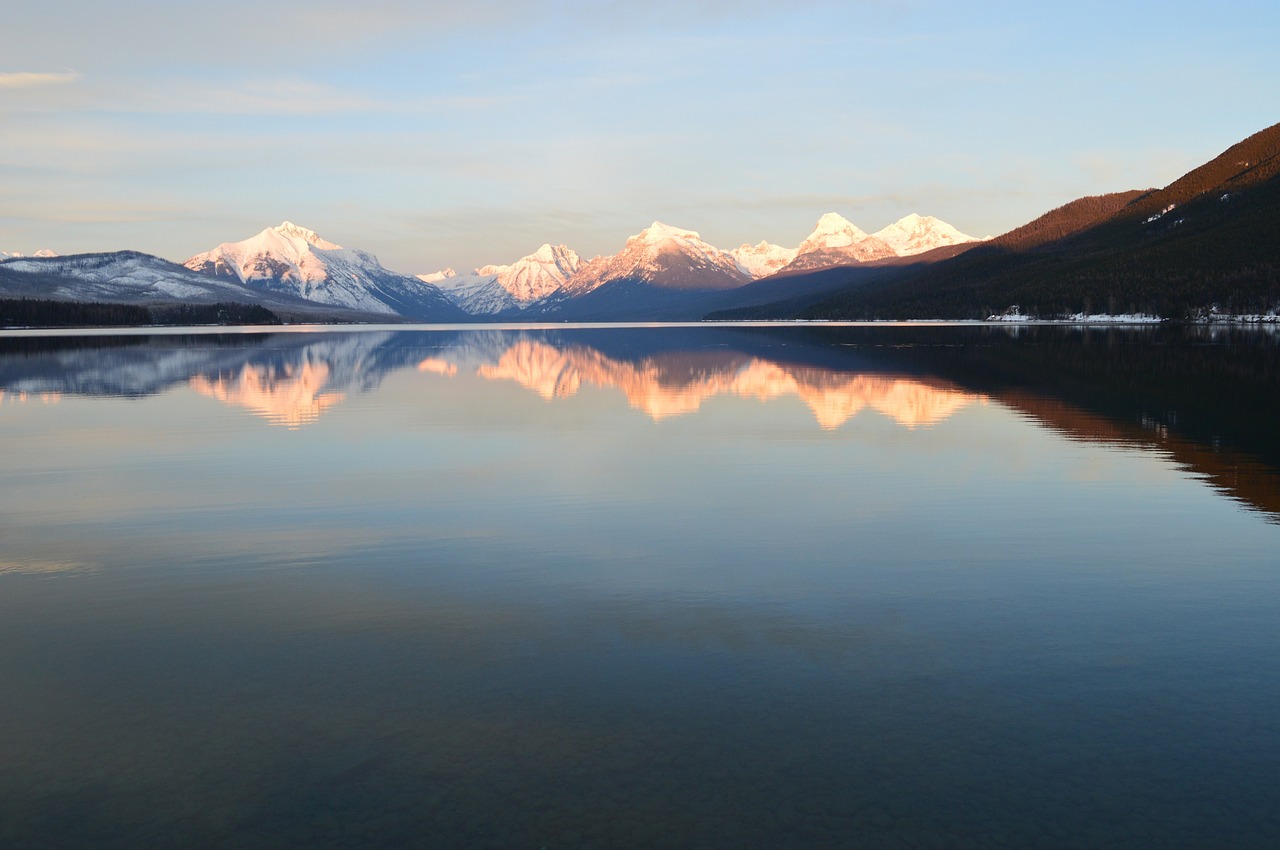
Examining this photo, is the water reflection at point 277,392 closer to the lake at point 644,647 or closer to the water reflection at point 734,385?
the water reflection at point 734,385

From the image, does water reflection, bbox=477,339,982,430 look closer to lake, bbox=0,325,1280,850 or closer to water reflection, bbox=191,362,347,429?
lake, bbox=0,325,1280,850

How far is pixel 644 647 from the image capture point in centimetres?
1372

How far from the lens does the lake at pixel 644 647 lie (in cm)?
955

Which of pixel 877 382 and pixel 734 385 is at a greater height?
pixel 877 382

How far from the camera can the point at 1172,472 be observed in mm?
27906

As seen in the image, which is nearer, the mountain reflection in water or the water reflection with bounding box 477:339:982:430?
the mountain reflection in water

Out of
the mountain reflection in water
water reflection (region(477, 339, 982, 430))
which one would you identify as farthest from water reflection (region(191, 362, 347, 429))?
water reflection (region(477, 339, 982, 430))

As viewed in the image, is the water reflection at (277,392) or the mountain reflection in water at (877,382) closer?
the mountain reflection in water at (877,382)

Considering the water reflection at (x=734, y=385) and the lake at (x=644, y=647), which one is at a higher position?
the water reflection at (x=734, y=385)

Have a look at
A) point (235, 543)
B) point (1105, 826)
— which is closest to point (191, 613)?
point (235, 543)

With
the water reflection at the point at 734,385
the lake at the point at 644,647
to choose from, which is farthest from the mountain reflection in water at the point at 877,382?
the lake at the point at 644,647

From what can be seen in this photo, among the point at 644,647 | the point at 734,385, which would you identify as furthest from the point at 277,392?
the point at 644,647

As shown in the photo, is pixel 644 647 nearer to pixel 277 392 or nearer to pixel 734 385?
pixel 734 385

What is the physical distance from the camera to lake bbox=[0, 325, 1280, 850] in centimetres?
955
